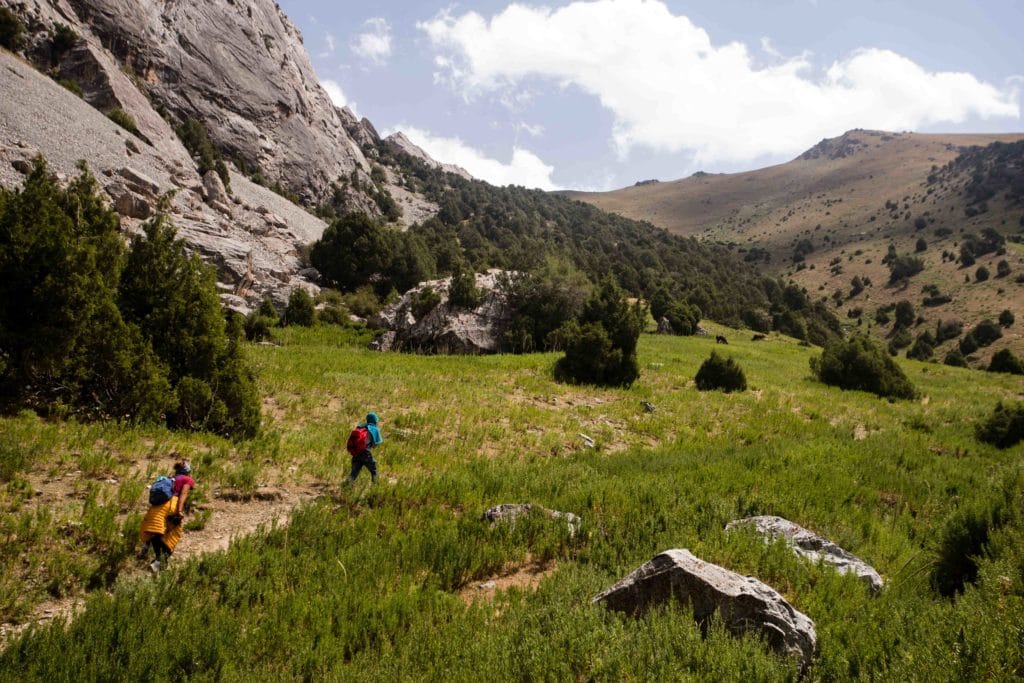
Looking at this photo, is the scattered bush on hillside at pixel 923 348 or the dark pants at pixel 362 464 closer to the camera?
the dark pants at pixel 362 464

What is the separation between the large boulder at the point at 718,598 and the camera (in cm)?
400

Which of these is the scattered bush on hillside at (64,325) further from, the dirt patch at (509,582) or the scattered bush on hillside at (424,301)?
the scattered bush on hillside at (424,301)

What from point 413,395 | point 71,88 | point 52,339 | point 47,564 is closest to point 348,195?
point 71,88

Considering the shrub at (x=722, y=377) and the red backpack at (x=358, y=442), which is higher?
the red backpack at (x=358, y=442)

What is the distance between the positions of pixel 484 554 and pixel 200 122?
76.7m

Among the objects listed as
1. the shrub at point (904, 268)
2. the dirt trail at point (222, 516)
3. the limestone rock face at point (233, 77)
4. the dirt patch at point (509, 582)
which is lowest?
the dirt patch at point (509, 582)

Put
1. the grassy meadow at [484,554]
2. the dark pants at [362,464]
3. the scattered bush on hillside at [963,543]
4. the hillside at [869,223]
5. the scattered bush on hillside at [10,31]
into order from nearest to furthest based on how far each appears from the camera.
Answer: the grassy meadow at [484,554]
the scattered bush on hillside at [963,543]
the dark pants at [362,464]
the scattered bush on hillside at [10,31]
the hillside at [869,223]

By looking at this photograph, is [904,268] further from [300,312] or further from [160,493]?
[160,493]

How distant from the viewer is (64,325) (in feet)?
29.5

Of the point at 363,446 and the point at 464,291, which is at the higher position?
the point at 464,291

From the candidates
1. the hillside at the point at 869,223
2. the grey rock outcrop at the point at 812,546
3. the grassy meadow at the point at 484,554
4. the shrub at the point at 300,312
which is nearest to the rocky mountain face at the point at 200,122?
the shrub at the point at 300,312

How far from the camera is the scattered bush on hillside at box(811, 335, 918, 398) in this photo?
25.0 metres

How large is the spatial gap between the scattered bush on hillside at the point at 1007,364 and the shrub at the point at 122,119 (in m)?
→ 76.7

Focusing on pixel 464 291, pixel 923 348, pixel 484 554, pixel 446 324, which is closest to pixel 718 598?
pixel 484 554
